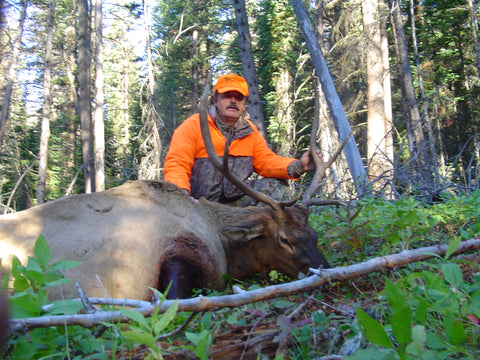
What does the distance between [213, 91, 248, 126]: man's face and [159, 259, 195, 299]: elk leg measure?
2.59 meters

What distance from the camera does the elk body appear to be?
341 centimetres

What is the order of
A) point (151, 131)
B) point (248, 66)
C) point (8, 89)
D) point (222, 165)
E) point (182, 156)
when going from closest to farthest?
1. point (222, 165)
2. point (182, 156)
3. point (248, 66)
4. point (8, 89)
5. point (151, 131)

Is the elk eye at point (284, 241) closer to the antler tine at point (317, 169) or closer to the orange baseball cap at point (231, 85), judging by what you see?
the antler tine at point (317, 169)

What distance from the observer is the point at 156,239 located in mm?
3811

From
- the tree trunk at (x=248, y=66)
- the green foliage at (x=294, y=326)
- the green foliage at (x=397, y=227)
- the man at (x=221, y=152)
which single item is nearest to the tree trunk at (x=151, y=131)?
the tree trunk at (x=248, y=66)

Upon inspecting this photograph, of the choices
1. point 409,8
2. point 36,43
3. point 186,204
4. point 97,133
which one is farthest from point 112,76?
point 186,204

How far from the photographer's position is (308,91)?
917 inches

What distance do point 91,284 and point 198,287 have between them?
108cm

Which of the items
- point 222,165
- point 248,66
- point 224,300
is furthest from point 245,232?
point 248,66

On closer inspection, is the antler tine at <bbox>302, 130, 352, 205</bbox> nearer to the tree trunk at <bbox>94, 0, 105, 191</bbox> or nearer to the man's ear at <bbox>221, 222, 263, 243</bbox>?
the man's ear at <bbox>221, 222, 263, 243</bbox>

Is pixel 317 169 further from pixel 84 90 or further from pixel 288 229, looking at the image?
pixel 84 90

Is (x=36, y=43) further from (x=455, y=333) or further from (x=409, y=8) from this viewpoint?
(x=455, y=333)

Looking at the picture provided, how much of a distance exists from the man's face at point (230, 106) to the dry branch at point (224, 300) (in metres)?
3.60

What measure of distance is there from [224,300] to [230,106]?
4159 mm
